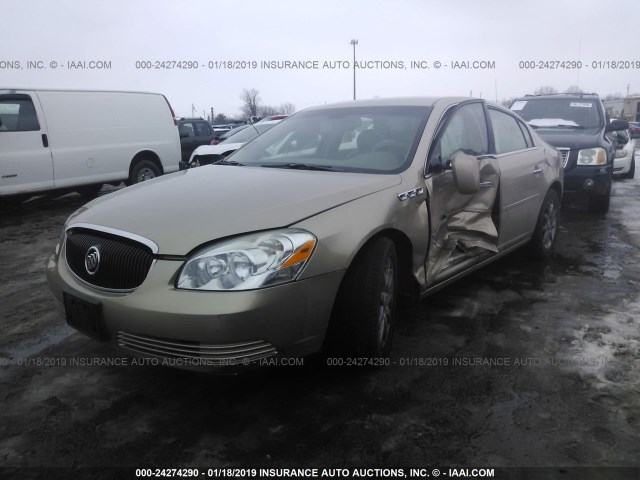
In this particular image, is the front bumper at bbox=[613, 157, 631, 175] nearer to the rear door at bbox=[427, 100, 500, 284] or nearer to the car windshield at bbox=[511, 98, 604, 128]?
the car windshield at bbox=[511, 98, 604, 128]

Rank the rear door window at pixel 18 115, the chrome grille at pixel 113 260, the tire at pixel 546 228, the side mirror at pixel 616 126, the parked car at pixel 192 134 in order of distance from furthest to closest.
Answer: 1. the parked car at pixel 192 134
2. the side mirror at pixel 616 126
3. the rear door window at pixel 18 115
4. the tire at pixel 546 228
5. the chrome grille at pixel 113 260

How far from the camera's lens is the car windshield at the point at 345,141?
330 cm

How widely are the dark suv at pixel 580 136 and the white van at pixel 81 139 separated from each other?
20.9 feet

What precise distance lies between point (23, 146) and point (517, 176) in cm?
672

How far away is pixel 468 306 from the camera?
392 centimetres

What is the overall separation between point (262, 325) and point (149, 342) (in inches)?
20.2

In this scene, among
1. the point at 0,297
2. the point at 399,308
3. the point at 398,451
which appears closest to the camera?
the point at 398,451

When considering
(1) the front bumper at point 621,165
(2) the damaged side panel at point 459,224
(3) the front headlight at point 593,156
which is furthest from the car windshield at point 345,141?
(1) the front bumper at point 621,165

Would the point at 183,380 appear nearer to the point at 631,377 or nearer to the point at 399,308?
the point at 399,308

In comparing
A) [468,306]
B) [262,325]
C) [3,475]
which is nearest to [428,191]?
[468,306]

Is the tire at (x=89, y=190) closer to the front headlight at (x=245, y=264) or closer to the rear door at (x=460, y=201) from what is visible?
the rear door at (x=460, y=201)

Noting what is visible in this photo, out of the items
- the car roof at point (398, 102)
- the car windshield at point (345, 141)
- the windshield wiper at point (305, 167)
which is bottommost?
the windshield wiper at point (305, 167)

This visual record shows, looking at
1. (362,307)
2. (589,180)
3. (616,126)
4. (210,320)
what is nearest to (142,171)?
(589,180)

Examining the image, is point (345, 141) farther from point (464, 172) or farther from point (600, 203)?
point (600, 203)
